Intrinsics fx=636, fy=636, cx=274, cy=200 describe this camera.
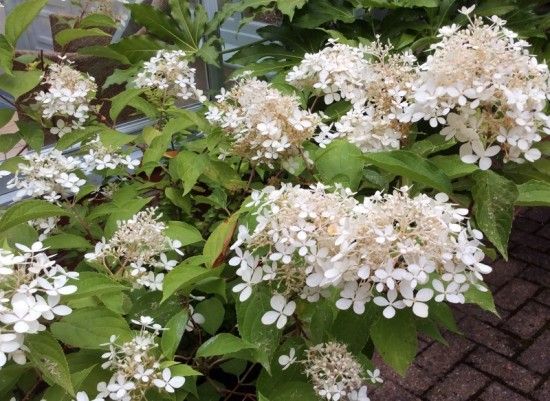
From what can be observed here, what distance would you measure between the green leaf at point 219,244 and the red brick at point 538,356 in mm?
2072

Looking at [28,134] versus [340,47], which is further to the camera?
[28,134]

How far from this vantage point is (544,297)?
3.23m

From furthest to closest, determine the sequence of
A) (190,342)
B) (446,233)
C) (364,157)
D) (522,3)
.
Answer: (522,3) < (190,342) < (364,157) < (446,233)

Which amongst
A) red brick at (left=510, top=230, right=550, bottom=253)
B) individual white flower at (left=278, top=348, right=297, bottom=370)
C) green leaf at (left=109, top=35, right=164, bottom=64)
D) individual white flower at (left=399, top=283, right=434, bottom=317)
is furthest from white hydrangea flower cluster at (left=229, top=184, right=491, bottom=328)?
red brick at (left=510, top=230, right=550, bottom=253)

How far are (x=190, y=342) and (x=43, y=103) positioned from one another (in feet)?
2.29

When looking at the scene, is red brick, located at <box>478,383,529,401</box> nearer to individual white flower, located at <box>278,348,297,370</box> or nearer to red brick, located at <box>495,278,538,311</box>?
red brick, located at <box>495,278,538,311</box>

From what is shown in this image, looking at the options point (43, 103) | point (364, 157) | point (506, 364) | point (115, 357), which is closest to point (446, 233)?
point (364, 157)

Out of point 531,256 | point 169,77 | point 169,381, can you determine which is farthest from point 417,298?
point 531,256

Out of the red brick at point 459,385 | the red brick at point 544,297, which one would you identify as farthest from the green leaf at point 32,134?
the red brick at point 544,297

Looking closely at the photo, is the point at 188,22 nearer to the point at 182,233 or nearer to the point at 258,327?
the point at 182,233

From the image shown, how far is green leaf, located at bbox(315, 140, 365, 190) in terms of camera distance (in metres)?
1.17

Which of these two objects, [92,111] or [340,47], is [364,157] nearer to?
[340,47]

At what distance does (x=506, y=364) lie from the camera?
2789mm

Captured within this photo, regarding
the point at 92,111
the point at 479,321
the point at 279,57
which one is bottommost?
the point at 479,321
